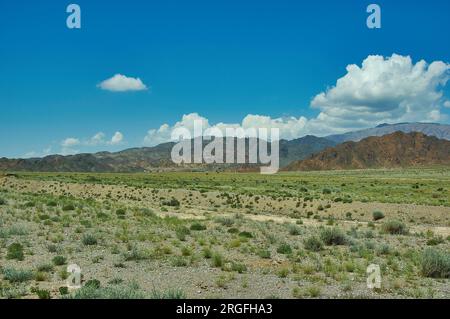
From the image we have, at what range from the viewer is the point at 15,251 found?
1602 cm

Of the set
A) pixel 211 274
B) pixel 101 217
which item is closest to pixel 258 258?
pixel 211 274

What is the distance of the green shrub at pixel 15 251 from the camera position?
1547 centimetres

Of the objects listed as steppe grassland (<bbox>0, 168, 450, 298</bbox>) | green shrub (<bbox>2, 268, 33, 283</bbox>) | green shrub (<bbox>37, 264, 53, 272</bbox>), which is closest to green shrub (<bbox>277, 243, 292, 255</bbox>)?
steppe grassland (<bbox>0, 168, 450, 298</bbox>)

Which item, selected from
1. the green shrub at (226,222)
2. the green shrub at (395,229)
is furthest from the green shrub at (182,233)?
the green shrub at (395,229)

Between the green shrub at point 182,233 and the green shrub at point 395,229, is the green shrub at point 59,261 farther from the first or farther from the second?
the green shrub at point 395,229

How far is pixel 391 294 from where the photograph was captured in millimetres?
11984

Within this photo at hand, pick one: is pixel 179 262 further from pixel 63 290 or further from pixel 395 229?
pixel 395 229

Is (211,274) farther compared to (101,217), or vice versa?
(101,217)

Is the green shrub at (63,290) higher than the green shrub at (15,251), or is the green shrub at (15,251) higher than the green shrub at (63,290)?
the green shrub at (15,251)

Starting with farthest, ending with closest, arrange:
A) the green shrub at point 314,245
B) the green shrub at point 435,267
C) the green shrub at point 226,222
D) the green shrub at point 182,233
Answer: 1. the green shrub at point 226,222
2. the green shrub at point 182,233
3. the green shrub at point 314,245
4. the green shrub at point 435,267

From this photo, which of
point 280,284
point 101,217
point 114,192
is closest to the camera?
point 280,284
